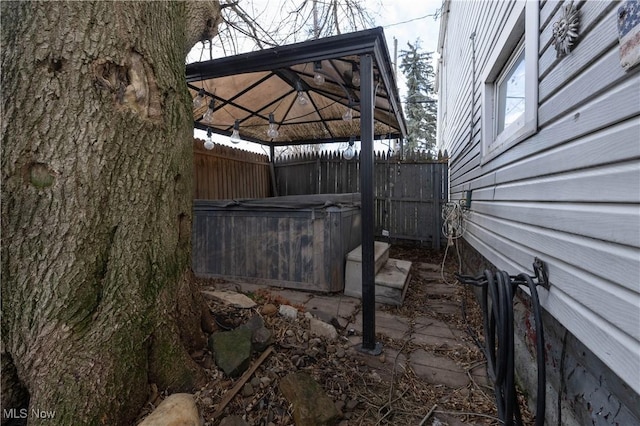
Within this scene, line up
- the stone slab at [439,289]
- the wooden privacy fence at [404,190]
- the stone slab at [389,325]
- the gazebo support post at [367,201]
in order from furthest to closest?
1. the wooden privacy fence at [404,190]
2. the stone slab at [439,289]
3. the stone slab at [389,325]
4. the gazebo support post at [367,201]

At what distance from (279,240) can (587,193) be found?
9.46 ft

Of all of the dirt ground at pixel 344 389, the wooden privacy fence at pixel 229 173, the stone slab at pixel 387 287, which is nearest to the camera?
the dirt ground at pixel 344 389

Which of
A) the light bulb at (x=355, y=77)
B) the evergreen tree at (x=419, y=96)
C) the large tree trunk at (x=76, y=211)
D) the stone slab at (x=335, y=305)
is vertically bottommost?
the stone slab at (x=335, y=305)

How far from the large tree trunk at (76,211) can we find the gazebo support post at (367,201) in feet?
4.83

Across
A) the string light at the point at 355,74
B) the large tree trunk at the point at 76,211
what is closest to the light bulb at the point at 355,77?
the string light at the point at 355,74

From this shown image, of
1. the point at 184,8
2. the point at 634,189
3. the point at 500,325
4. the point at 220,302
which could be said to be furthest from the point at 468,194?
the point at 184,8

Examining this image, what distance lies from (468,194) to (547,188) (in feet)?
8.06

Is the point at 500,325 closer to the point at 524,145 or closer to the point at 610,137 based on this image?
the point at 610,137

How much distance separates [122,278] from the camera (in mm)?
1340

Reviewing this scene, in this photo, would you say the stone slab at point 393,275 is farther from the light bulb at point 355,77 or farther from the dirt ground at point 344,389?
the light bulb at point 355,77

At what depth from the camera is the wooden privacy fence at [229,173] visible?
5.30m

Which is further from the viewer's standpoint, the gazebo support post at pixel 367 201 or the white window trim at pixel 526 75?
the gazebo support post at pixel 367 201

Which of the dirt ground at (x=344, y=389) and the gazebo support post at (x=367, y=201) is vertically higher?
the gazebo support post at (x=367, y=201)

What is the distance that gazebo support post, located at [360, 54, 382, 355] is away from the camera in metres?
2.22
